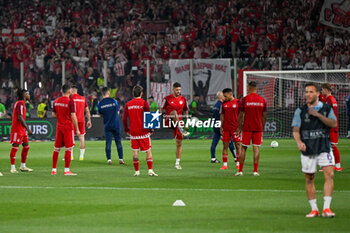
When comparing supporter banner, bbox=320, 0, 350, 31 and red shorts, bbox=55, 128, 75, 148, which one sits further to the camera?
supporter banner, bbox=320, 0, 350, 31

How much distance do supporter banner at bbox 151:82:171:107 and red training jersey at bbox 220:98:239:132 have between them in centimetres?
1469

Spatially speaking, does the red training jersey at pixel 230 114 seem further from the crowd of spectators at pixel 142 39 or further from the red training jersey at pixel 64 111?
the crowd of spectators at pixel 142 39

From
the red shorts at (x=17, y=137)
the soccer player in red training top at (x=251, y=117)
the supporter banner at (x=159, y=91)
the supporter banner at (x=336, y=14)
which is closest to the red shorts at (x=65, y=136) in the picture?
the red shorts at (x=17, y=137)

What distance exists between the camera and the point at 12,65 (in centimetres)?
3550

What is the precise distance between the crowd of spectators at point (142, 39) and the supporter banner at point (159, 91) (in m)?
0.42

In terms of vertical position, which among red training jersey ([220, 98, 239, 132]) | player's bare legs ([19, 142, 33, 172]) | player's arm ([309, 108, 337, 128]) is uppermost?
player's arm ([309, 108, 337, 128])

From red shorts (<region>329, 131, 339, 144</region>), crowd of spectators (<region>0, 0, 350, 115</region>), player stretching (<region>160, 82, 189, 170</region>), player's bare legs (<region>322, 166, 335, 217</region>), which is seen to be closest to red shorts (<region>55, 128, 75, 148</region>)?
player stretching (<region>160, 82, 189, 170</region>)

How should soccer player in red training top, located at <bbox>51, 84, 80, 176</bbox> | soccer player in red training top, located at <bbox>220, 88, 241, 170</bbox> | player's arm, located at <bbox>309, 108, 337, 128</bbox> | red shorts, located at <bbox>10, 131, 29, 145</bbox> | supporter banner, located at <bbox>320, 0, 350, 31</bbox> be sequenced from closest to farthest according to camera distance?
player's arm, located at <bbox>309, 108, 337, 128</bbox> → soccer player in red training top, located at <bbox>51, 84, 80, 176</bbox> → red shorts, located at <bbox>10, 131, 29, 145</bbox> → soccer player in red training top, located at <bbox>220, 88, 241, 170</bbox> → supporter banner, located at <bbox>320, 0, 350, 31</bbox>

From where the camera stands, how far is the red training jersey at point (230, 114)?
18.8 m

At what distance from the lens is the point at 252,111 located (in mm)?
16188

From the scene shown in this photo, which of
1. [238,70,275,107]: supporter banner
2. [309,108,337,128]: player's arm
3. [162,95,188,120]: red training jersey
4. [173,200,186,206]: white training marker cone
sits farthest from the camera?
[238,70,275,107]: supporter banner

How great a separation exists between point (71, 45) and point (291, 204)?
33009 mm

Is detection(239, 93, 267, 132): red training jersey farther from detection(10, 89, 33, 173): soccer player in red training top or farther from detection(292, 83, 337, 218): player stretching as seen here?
detection(292, 83, 337, 218): player stretching

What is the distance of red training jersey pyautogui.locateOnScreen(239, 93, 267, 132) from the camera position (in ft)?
53.1
